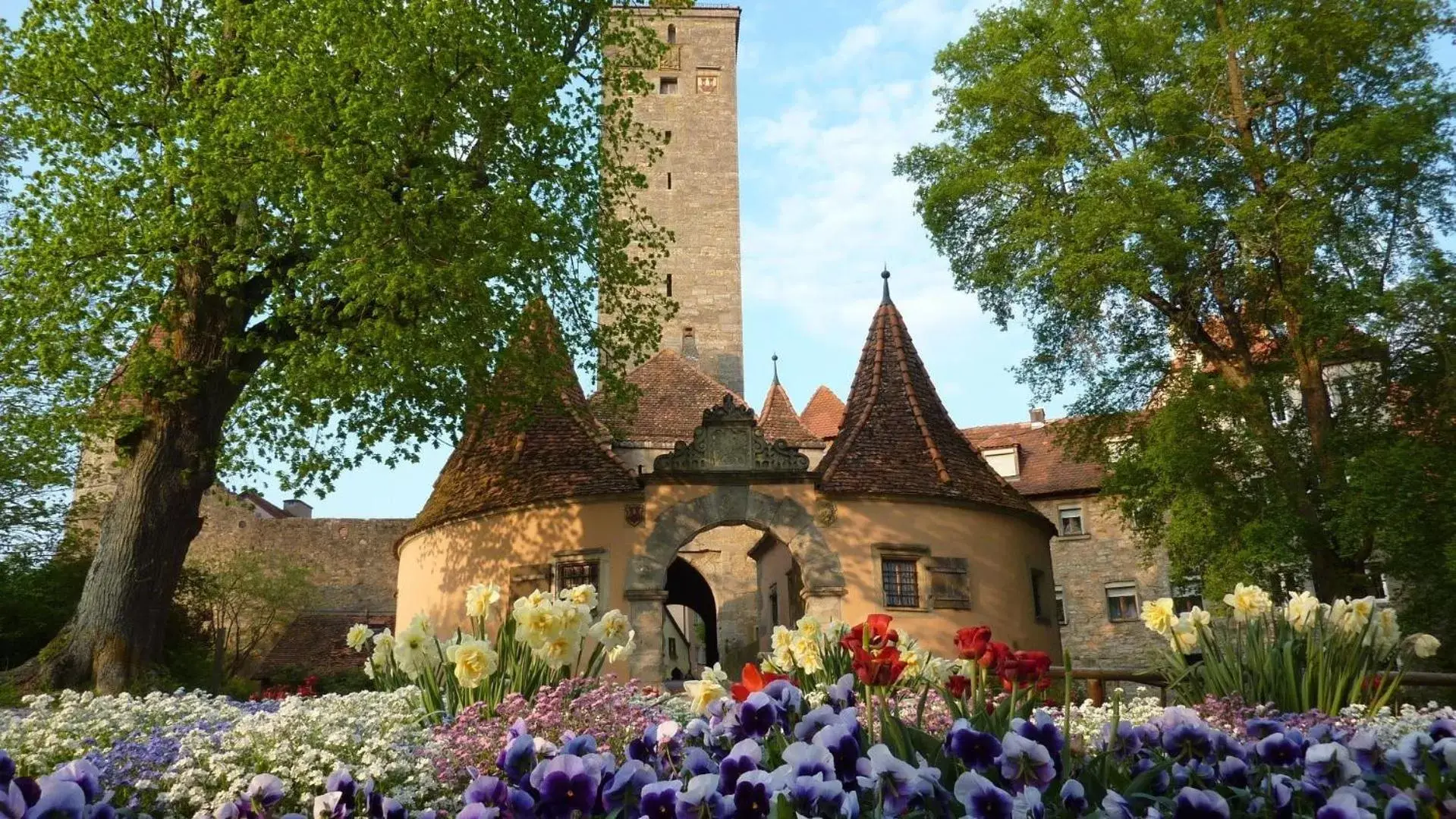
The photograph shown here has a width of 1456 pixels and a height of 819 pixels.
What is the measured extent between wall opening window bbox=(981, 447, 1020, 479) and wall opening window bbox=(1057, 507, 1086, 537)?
96.9 inches

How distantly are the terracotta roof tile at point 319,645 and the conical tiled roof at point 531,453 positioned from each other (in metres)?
12.0

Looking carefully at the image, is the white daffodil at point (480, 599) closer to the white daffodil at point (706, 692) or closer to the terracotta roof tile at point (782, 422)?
the white daffodil at point (706, 692)

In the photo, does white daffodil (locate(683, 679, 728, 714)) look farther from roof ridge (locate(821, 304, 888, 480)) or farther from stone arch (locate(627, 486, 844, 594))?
roof ridge (locate(821, 304, 888, 480))

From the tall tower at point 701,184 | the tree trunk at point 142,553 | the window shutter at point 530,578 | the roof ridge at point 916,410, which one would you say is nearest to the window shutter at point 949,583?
the roof ridge at point 916,410

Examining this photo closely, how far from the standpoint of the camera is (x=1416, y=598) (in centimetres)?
1888

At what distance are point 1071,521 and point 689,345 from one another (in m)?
13.4

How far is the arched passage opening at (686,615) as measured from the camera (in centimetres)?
2502

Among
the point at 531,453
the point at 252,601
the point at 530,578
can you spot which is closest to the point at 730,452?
the point at 531,453

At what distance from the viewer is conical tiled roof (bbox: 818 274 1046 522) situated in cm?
1756

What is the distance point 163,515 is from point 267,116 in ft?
15.7

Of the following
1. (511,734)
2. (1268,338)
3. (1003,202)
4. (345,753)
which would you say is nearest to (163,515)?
(345,753)

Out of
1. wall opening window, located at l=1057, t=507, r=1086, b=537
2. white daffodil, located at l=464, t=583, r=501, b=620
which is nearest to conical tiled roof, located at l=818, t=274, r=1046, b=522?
white daffodil, located at l=464, t=583, r=501, b=620

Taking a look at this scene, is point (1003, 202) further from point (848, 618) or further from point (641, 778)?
point (641, 778)

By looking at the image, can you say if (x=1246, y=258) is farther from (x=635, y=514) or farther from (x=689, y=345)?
(x=689, y=345)
